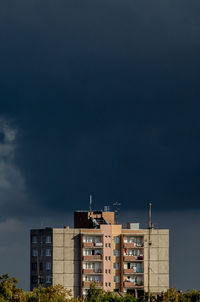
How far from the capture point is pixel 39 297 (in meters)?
198

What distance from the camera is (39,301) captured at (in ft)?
646

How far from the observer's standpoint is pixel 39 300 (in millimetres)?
196875

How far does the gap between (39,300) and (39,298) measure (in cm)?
57

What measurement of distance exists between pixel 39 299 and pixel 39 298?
0.51 m

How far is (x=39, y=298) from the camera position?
7771 inches

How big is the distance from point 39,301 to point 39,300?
0.71 ft

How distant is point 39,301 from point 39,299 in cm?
36

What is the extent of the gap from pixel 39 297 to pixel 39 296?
1377 millimetres

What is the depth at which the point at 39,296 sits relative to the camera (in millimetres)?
199625

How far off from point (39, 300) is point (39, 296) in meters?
2.77

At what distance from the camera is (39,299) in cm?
19688

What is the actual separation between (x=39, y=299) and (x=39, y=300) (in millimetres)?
163

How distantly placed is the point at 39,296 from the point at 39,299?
276 centimetres

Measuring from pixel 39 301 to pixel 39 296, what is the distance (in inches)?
105
